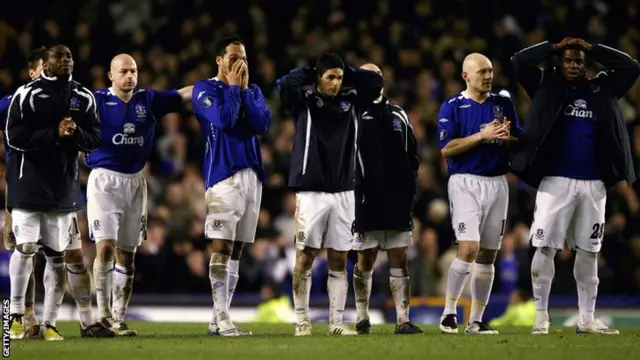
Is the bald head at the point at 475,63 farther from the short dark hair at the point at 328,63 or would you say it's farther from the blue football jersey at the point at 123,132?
the blue football jersey at the point at 123,132

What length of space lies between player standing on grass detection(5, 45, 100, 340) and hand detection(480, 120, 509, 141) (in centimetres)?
354

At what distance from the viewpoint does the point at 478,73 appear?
12891 mm

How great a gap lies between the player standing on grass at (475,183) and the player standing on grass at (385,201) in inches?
16.1

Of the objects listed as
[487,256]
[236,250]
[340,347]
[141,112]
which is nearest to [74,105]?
[141,112]

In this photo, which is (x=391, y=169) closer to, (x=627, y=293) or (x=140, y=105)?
(x=140, y=105)

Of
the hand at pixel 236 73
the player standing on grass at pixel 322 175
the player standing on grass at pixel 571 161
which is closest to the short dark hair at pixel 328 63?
the player standing on grass at pixel 322 175

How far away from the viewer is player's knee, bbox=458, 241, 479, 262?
12812 mm

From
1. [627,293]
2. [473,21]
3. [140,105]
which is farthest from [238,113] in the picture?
[473,21]

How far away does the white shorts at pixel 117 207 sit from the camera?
12664 millimetres

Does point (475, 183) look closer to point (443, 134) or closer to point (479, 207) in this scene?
point (479, 207)

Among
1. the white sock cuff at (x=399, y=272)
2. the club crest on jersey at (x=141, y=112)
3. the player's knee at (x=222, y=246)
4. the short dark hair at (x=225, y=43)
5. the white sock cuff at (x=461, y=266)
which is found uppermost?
the short dark hair at (x=225, y=43)

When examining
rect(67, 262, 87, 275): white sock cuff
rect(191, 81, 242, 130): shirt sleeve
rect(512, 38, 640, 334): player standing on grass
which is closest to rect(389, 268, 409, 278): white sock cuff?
rect(512, 38, 640, 334): player standing on grass

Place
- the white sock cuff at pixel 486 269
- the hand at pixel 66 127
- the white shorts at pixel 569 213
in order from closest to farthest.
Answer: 1. the hand at pixel 66 127
2. the white shorts at pixel 569 213
3. the white sock cuff at pixel 486 269

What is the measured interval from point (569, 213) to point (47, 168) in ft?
15.6
